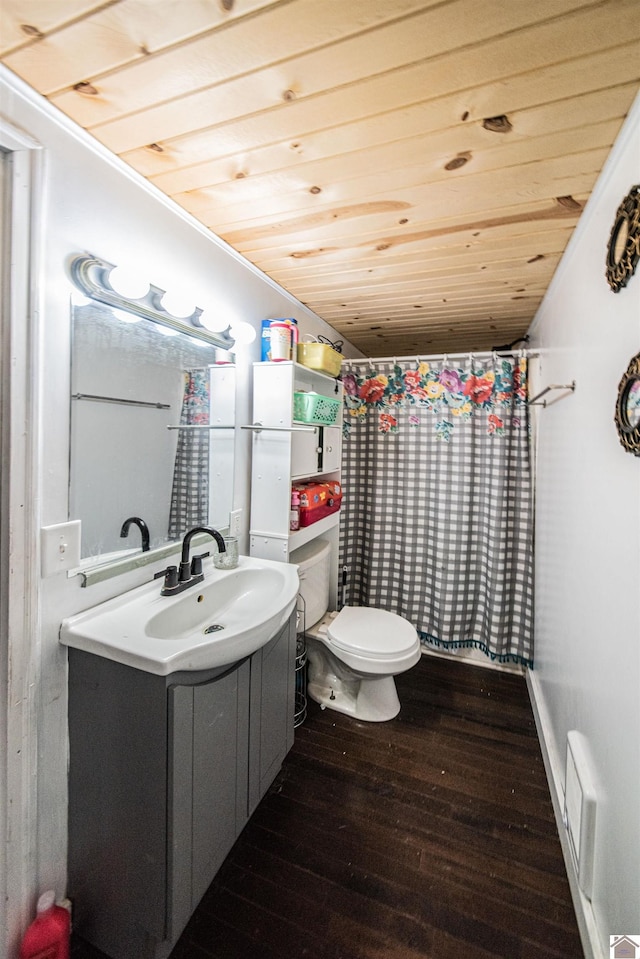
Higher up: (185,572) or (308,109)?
(308,109)

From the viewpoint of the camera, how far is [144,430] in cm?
129

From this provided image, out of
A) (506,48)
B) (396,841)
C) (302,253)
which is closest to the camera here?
(506,48)

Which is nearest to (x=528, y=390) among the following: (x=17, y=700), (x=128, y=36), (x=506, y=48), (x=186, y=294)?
(x=506, y=48)

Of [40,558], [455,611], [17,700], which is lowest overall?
[455,611]

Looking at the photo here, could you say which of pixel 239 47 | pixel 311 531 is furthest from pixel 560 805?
pixel 239 47

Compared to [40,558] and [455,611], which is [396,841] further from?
[40,558]

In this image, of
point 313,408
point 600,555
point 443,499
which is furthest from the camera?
point 443,499

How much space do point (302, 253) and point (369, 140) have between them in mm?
649

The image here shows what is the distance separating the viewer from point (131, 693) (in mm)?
950

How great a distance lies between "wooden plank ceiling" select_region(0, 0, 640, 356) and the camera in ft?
2.29

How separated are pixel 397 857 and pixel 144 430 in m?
1.71

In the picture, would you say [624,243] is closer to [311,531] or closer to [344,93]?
[344,93]

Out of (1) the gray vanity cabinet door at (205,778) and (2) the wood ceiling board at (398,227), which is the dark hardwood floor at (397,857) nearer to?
(1) the gray vanity cabinet door at (205,778)

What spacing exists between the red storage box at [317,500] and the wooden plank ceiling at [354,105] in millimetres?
1093
